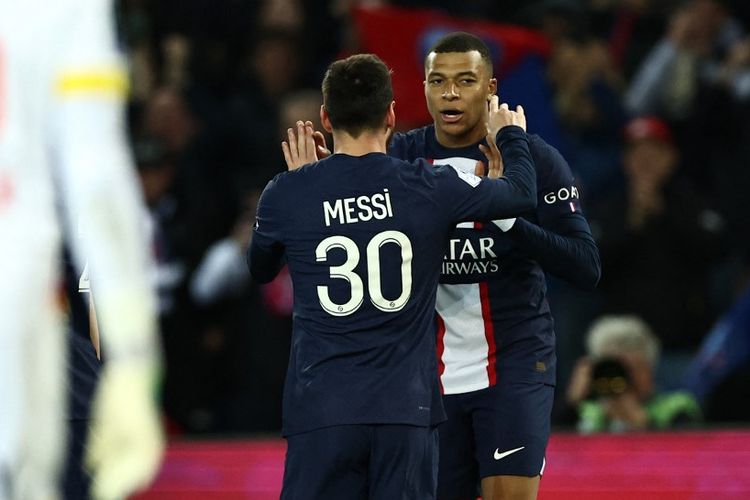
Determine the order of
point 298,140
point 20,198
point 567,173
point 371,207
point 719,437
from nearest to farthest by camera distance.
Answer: point 20,198 < point 371,207 < point 298,140 < point 567,173 < point 719,437

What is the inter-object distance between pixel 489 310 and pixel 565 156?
159 inches

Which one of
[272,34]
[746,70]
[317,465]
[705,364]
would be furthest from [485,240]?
[272,34]

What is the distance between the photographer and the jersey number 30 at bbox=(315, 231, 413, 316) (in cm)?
450

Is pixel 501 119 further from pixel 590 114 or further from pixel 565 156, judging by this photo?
pixel 590 114

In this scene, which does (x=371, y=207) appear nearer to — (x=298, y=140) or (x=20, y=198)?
(x=298, y=140)

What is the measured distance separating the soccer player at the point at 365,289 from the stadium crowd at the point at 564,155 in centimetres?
351

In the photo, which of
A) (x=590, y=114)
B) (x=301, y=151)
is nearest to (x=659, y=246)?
(x=590, y=114)

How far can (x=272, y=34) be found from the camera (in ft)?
33.2

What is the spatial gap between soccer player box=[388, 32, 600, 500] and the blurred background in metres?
2.44

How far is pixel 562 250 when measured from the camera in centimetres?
501

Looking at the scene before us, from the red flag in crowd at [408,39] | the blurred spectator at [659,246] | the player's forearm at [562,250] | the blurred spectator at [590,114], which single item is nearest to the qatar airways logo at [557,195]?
the player's forearm at [562,250]

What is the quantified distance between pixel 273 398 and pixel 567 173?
417 cm

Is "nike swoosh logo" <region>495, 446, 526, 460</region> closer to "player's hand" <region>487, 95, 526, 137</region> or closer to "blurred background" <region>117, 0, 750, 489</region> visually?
"player's hand" <region>487, 95, 526, 137</region>

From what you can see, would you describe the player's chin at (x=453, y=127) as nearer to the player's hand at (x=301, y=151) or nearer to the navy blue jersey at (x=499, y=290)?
the navy blue jersey at (x=499, y=290)
